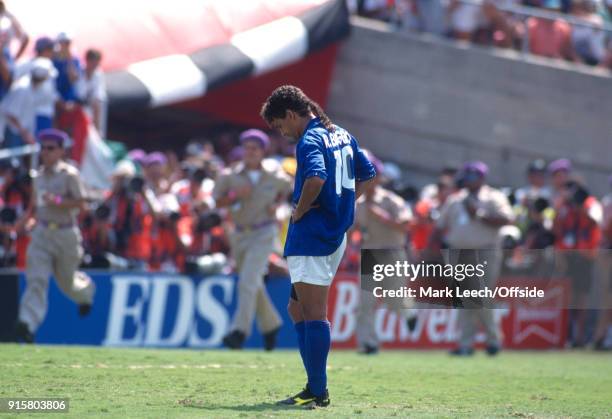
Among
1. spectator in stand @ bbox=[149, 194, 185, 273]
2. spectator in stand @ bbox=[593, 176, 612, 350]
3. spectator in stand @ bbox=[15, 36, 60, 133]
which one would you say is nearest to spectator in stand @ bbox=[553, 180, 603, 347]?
spectator in stand @ bbox=[593, 176, 612, 350]

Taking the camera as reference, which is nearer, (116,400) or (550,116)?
(116,400)

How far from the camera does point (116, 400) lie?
8750mm

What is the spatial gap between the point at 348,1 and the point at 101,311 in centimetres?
875

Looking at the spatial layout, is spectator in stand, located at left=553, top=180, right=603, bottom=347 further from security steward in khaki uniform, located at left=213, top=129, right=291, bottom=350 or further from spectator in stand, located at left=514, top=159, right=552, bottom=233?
security steward in khaki uniform, located at left=213, top=129, right=291, bottom=350

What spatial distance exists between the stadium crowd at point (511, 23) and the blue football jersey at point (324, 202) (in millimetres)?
13891

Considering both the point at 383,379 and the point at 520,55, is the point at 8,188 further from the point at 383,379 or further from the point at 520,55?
the point at 520,55

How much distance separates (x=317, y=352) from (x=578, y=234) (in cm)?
1076

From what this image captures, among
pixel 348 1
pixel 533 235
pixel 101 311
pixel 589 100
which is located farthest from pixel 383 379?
pixel 589 100

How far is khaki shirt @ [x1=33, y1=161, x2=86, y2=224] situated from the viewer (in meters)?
13.4

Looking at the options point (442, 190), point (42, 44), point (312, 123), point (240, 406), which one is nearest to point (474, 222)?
point (442, 190)

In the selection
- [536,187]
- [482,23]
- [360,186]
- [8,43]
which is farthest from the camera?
[482,23]

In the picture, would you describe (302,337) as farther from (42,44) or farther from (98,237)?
(42,44)

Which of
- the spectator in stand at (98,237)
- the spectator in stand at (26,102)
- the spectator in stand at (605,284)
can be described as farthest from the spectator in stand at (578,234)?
the spectator in stand at (26,102)

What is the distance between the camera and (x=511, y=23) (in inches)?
918
